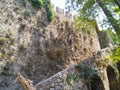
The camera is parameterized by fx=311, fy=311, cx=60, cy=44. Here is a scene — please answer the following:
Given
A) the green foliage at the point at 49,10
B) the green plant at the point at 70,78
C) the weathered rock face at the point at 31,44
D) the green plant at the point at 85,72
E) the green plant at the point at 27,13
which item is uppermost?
the green foliage at the point at 49,10

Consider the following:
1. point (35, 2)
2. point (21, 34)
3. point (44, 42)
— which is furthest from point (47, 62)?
point (35, 2)

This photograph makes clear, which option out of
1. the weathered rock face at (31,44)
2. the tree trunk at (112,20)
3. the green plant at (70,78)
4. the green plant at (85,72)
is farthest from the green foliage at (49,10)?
the tree trunk at (112,20)

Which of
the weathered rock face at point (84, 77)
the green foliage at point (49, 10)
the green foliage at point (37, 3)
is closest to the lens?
the weathered rock face at point (84, 77)

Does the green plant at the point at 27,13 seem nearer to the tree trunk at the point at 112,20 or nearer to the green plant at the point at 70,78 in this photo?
the green plant at the point at 70,78

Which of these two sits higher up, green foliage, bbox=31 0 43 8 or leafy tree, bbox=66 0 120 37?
green foliage, bbox=31 0 43 8

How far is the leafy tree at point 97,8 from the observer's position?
1106cm

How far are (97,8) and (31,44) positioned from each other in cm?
466

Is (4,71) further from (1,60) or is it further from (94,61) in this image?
(94,61)

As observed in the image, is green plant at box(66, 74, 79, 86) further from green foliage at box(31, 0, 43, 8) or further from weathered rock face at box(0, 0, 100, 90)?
green foliage at box(31, 0, 43, 8)

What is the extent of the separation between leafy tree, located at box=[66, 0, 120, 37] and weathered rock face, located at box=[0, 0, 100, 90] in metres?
3.43

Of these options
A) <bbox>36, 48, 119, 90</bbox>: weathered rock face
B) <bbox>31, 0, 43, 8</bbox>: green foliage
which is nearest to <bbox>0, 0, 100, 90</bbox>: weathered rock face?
<bbox>31, 0, 43, 8</bbox>: green foliage

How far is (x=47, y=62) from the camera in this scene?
52.5ft

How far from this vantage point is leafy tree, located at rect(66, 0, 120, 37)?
1106 centimetres

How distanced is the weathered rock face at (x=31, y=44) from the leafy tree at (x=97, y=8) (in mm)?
3428
